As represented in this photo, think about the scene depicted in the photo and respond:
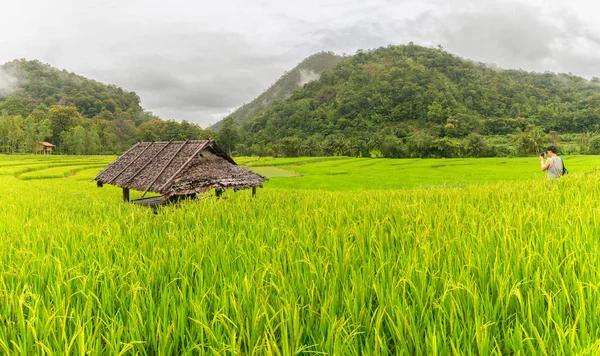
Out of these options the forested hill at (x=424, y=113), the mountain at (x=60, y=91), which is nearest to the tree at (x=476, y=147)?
the forested hill at (x=424, y=113)

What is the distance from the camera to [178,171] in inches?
332

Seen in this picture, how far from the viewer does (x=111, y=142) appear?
2420 inches

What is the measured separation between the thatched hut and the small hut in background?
181 ft

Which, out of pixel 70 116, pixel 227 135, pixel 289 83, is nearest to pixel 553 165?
pixel 227 135


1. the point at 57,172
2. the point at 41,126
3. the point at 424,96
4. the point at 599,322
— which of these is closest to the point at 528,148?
the point at 424,96

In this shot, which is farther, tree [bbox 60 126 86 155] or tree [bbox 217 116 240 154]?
tree [bbox 217 116 240 154]

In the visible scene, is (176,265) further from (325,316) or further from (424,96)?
(424,96)

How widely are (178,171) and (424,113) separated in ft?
262

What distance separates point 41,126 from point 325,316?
234ft

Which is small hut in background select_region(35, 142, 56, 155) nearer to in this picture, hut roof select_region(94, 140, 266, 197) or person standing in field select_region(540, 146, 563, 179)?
hut roof select_region(94, 140, 266, 197)

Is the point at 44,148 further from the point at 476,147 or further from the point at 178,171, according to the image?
the point at 476,147

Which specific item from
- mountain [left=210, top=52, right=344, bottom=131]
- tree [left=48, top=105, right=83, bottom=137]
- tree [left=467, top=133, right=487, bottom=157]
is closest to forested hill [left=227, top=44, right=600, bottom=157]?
tree [left=467, top=133, right=487, bottom=157]

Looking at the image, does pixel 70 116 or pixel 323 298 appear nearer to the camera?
pixel 323 298

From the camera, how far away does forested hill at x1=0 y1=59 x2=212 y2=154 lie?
51062 millimetres
